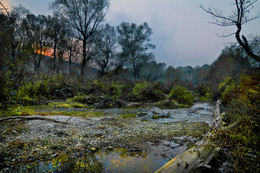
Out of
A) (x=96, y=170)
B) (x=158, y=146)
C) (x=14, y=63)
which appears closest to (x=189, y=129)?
(x=158, y=146)

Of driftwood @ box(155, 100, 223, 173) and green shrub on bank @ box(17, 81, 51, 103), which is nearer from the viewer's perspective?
driftwood @ box(155, 100, 223, 173)

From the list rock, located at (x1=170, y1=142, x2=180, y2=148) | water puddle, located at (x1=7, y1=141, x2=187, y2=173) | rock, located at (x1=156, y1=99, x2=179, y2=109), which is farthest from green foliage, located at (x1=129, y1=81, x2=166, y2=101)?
water puddle, located at (x1=7, y1=141, x2=187, y2=173)

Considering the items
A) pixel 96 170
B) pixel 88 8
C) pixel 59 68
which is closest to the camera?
pixel 96 170

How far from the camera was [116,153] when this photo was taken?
2807mm

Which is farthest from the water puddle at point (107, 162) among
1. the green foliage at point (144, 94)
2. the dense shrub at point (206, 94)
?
the dense shrub at point (206, 94)

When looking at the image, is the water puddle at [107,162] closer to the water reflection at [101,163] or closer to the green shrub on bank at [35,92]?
the water reflection at [101,163]

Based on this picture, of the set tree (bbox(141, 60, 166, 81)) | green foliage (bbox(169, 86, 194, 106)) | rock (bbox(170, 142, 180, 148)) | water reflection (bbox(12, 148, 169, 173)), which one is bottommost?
water reflection (bbox(12, 148, 169, 173))

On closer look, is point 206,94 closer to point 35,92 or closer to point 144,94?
point 144,94

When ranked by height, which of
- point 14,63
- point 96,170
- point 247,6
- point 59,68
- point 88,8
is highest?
point 88,8

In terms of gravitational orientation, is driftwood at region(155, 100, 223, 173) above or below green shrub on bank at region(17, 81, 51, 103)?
below

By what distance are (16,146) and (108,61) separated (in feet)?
74.7

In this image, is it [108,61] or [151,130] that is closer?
[151,130]

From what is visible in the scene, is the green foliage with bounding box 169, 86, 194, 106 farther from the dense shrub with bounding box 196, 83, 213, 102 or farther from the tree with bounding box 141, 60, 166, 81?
the tree with bounding box 141, 60, 166, 81

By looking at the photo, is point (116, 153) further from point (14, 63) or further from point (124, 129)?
point (14, 63)
